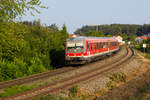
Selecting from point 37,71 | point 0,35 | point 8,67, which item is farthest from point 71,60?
point 0,35

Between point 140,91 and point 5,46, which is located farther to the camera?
point 5,46

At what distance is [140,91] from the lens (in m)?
12.0

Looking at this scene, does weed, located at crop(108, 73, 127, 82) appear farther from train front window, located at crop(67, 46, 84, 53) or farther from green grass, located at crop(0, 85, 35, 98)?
green grass, located at crop(0, 85, 35, 98)

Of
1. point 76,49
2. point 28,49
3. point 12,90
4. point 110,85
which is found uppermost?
point 28,49

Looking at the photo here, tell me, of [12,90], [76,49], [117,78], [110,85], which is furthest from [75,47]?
[12,90]

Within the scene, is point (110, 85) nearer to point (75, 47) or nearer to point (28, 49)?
point (75, 47)

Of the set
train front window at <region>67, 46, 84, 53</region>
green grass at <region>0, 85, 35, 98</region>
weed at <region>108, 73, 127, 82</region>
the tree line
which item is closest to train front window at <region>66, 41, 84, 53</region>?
train front window at <region>67, 46, 84, 53</region>

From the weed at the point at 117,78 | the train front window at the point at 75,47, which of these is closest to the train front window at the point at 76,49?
the train front window at the point at 75,47

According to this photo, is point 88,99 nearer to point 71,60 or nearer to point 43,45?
point 71,60

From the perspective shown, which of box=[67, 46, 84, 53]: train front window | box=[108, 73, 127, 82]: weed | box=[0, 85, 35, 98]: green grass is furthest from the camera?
box=[67, 46, 84, 53]: train front window

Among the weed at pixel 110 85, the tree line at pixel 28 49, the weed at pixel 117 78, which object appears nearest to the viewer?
the weed at pixel 110 85

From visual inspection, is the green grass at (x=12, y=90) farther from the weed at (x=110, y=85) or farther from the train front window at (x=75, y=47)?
the train front window at (x=75, y=47)

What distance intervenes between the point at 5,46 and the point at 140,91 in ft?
29.6

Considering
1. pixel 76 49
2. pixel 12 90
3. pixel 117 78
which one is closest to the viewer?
pixel 12 90
